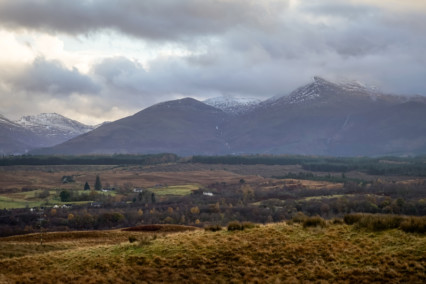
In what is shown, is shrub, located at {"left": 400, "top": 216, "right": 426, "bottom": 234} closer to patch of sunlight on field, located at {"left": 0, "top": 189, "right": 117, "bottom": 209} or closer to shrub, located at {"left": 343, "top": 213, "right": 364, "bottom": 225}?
shrub, located at {"left": 343, "top": 213, "right": 364, "bottom": 225}

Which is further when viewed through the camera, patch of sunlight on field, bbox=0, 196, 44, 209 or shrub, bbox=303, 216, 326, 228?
patch of sunlight on field, bbox=0, 196, 44, 209

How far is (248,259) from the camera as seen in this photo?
28.4 meters

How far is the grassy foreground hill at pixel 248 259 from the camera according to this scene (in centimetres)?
2547

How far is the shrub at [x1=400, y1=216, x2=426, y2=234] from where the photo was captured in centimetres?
2994

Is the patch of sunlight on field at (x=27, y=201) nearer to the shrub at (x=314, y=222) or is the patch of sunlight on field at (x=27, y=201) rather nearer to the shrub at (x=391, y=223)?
the shrub at (x=314, y=222)

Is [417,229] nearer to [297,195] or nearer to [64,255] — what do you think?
[64,255]

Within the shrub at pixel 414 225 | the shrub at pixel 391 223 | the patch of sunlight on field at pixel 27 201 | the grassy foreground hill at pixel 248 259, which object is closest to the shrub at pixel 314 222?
the grassy foreground hill at pixel 248 259

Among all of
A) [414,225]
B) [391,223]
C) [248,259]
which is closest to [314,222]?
[391,223]

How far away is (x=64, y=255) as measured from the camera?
3350cm

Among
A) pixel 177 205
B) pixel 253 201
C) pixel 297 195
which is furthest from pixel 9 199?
pixel 297 195

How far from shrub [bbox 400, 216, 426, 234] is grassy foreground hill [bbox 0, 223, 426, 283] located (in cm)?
76

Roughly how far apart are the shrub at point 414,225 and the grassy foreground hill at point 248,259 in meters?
0.76

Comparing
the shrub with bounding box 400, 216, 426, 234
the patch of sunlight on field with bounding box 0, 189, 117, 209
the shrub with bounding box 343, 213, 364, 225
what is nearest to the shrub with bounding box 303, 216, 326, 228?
the shrub with bounding box 343, 213, 364, 225

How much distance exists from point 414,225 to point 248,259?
1075 cm
